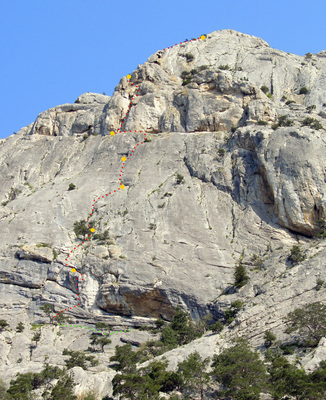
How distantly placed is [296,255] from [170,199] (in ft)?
53.6

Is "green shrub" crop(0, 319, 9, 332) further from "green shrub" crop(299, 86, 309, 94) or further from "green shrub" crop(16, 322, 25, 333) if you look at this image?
"green shrub" crop(299, 86, 309, 94)

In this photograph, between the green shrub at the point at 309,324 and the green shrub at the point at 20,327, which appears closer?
the green shrub at the point at 309,324

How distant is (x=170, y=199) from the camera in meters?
63.8

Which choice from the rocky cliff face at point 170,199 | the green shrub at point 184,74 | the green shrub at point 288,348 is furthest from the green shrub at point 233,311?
the green shrub at point 184,74

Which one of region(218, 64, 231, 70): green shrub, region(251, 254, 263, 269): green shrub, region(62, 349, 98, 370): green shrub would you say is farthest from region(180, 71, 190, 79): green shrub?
region(62, 349, 98, 370): green shrub

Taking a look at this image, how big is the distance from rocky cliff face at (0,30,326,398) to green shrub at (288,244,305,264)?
61 cm

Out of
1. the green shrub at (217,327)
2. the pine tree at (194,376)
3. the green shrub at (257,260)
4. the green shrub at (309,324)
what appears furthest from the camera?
the green shrub at (257,260)

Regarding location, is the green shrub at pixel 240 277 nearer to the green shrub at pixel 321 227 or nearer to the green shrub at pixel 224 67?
the green shrub at pixel 321 227

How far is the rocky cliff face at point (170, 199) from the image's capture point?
54.2 meters

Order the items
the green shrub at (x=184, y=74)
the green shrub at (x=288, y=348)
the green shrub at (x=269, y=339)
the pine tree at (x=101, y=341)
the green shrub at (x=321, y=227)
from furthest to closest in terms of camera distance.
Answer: the green shrub at (x=184, y=74), the green shrub at (x=321, y=227), the pine tree at (x=101, y=341), the green shrub at (x=269, y=339), the green shrub at (x=288, y=348)

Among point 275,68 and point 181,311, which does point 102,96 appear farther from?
point 181,311

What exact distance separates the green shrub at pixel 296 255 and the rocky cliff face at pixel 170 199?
61 cm

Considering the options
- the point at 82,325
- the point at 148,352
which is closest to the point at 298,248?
the point at 148,352

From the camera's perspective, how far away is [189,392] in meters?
39.8
